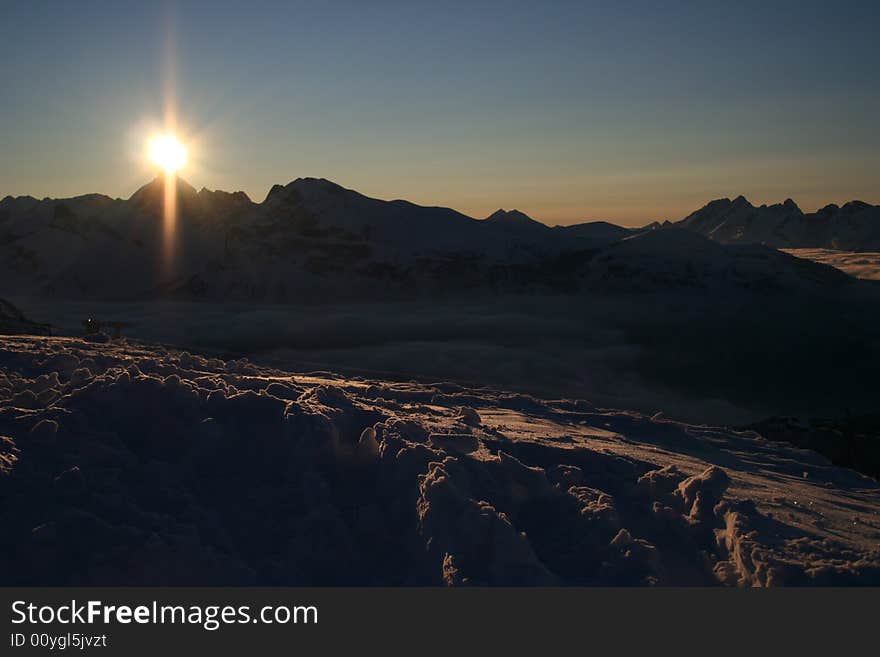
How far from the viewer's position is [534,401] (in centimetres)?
1739

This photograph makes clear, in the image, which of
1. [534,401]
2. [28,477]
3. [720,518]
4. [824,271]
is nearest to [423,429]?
[720,518]

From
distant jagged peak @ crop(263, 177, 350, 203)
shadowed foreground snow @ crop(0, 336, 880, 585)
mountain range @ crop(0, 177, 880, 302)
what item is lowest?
shadowed foreground snow @ crop(0, 336, 880, 585)

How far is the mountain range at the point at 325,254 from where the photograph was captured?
134 meters

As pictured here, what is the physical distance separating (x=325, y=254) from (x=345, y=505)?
145m

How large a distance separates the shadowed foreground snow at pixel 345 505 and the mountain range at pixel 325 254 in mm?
125018

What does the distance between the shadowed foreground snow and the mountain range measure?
410ft

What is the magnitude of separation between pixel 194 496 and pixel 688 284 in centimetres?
12936

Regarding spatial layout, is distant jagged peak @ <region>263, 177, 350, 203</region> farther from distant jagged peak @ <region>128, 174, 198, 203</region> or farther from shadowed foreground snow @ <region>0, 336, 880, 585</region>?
shadowed foreground snow @ <region>0, 336, 880, 585</region>

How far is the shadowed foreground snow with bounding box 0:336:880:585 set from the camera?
6.96 metres

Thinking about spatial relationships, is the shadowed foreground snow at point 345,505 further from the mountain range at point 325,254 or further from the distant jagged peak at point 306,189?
the distant jagged peak at point 306,189

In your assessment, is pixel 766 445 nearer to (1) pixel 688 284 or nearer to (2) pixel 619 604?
(2) pixel 619 604

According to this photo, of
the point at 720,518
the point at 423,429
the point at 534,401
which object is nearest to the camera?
the point at 720,518

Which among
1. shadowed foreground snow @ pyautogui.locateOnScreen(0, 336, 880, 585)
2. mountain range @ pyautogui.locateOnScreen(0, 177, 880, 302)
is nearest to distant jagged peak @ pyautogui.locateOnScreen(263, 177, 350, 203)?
mountain range @ pyautogui.locateOnScreen(0, 177, 880, 302)

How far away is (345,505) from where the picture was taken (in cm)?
809
